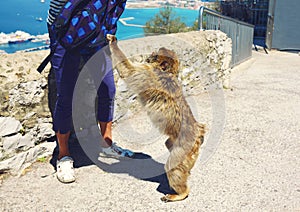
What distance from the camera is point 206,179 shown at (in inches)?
138

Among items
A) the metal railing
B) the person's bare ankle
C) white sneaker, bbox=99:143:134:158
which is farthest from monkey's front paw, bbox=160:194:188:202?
the metal railing

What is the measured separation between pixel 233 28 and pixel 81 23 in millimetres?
6240

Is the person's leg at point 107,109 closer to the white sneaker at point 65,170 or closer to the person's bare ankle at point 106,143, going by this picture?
the person's bare ankle at point 106,143

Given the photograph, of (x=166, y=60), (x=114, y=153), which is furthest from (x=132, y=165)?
(x=166, y=60)

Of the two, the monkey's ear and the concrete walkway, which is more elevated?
the monkey's ear

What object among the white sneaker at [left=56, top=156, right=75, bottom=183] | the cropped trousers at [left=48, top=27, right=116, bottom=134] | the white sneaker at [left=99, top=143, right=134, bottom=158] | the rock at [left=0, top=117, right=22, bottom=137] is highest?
the cropped trousers at [left=48, top=27, right=116, bottom=134]

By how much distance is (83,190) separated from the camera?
3211 mm

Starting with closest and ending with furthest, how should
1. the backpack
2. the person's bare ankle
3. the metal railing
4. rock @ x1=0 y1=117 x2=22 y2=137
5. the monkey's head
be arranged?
the backpack, the monkey's head, rock @ x1=0 y1=117 x2=22 y2=137, the person's bare ankle, the metal railing

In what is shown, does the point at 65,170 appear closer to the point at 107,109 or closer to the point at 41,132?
the point at 41,132

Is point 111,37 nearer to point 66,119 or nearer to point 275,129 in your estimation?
point 66,119

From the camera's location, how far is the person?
3115 millimetres

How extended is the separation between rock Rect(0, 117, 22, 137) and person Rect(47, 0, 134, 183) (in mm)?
347

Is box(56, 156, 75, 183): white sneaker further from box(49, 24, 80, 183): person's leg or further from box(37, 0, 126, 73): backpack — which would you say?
box(37, 0, 126, 73): backpack

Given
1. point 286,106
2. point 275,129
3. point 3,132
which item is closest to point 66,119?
point 3,132
